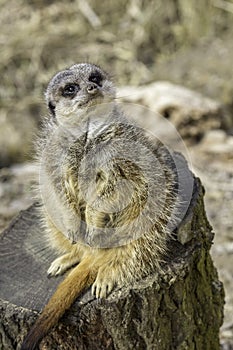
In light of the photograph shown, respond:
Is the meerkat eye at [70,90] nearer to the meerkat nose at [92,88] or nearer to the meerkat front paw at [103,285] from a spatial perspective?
the meerkat nose at [92,88]

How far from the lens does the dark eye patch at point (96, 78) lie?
1.94m

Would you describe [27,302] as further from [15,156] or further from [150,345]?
[15,156]

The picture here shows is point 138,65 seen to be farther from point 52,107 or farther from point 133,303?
point 133,303

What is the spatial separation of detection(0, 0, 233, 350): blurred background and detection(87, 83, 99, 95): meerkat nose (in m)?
1.49

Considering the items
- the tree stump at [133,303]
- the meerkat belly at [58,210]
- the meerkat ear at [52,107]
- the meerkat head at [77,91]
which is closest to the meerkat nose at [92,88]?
the meerkat head at [77,91]

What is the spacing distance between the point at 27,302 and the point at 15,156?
8.34ft

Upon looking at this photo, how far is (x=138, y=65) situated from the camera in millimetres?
5082

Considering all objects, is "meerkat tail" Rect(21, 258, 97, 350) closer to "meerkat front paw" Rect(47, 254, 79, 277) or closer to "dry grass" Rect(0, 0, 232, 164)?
"meerkat front paw" Rect(47, 254, 79, 277)

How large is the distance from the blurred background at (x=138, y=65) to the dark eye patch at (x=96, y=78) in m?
1.43

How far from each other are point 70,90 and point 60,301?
0.64 m

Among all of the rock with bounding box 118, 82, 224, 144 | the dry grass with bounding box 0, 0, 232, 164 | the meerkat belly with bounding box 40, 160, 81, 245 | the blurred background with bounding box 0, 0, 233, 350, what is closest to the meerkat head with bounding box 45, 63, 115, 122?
the meerkat belly with bounding box 40, 160, 81, 245

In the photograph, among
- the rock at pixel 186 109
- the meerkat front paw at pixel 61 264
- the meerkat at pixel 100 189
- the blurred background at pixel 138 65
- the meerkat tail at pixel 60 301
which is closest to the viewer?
the meerkat tail at pixel 60 301

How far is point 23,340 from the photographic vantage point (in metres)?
1.71

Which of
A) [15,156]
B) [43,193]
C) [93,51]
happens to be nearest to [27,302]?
[43,193]
